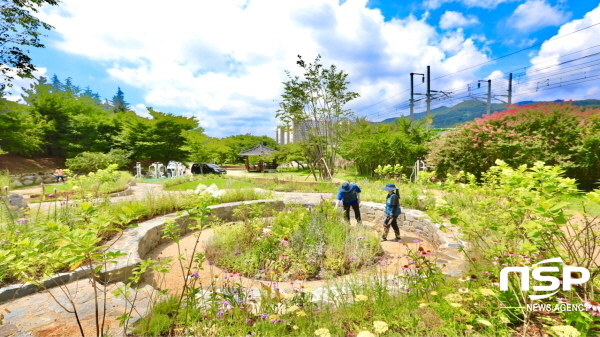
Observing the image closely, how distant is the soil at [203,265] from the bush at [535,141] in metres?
6.84

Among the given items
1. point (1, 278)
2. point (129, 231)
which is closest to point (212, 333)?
point (1, 278)

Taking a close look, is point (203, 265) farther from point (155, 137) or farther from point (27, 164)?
point (27, 164)

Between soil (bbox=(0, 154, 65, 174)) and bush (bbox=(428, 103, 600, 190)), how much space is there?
2793 centimetres

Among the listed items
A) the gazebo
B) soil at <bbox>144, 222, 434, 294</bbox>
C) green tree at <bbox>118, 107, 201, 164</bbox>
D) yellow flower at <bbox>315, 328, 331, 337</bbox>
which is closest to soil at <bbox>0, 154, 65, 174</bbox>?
green tree at <bbox>118, 107, 201, 164</bbox>

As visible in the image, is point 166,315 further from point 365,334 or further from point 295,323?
point 365,334

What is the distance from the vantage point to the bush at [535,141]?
8742mm

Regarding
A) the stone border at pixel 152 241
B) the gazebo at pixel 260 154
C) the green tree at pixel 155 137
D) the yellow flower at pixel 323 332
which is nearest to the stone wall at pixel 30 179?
the green tree at pixel 155 137

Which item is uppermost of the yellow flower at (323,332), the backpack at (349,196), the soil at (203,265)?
the backpack at (349,196)

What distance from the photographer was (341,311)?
7.54 ft

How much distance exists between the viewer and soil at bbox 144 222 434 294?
3.37m

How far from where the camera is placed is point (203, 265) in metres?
4.17

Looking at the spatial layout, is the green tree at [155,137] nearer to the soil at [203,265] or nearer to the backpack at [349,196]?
the soil at [203,265]

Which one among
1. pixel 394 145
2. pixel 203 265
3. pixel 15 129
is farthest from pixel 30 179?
pixel 394 145

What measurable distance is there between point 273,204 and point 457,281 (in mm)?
5481
